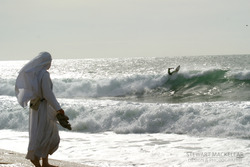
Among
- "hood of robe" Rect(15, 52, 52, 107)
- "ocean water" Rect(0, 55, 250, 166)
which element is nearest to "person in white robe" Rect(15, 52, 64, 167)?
"hood of robe" Rect(15, 52, 52, 107)

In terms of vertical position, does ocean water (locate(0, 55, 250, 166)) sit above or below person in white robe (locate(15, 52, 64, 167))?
below

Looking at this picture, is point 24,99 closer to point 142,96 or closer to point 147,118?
point 147,118

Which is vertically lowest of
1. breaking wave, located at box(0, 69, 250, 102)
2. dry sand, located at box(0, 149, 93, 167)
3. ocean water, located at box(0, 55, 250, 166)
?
breaking wave, located at box(0, 69, 250, 102)

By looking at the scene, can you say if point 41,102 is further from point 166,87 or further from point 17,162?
point 166,87

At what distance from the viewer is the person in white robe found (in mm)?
4426

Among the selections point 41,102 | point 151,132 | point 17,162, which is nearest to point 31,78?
point 41,102

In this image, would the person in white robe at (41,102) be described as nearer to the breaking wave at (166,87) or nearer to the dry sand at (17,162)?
the dry sand at (17,162)

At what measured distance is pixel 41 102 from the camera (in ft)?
14.8

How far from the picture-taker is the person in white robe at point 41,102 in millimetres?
4426

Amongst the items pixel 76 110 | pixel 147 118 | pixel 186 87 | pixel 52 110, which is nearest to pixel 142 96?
pixel 186 87

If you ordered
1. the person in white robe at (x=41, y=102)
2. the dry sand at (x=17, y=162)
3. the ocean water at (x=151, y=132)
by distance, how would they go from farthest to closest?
the ocean water at (x=151, y=132)
the dry sand at (x=17, y=162)
the person in white robe at (x=41, y=102)

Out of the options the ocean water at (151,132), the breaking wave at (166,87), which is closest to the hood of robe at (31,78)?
the ocean water at (151,132)

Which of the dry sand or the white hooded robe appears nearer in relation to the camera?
the white hooded robe

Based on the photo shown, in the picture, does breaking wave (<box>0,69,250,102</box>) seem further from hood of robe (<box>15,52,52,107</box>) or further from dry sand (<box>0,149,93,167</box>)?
hood of robe (<box>15,52,52,107</box>)
